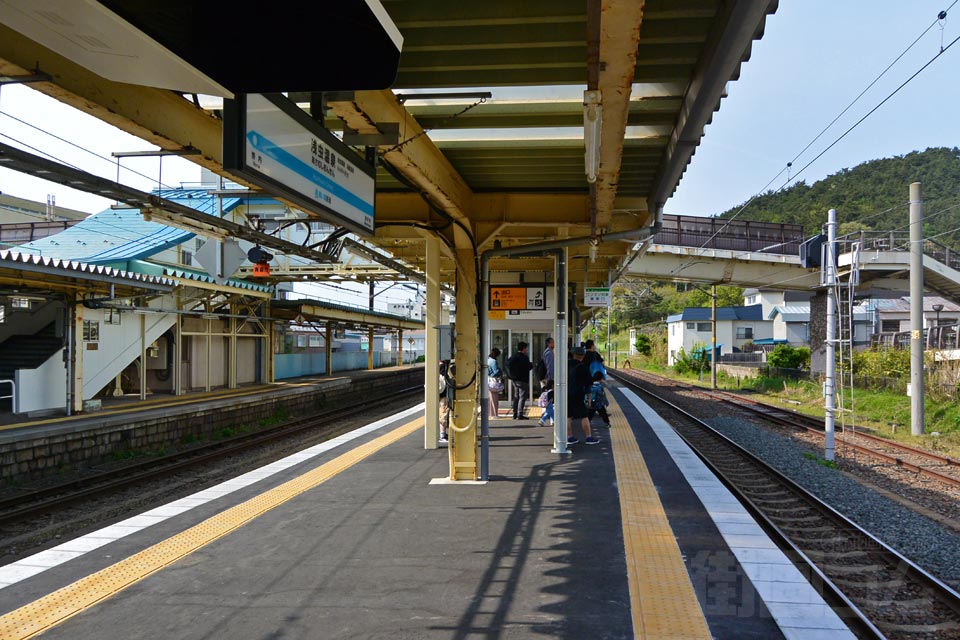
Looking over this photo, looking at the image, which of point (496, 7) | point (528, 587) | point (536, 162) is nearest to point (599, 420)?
point (536, 162)

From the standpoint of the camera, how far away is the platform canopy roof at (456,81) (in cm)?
191

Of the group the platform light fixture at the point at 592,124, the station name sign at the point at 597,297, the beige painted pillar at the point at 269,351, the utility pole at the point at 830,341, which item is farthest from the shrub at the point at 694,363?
the platform light fixture at the point at 592,124

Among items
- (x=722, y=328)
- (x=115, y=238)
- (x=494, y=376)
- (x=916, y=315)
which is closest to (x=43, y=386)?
(x=115, y=238)

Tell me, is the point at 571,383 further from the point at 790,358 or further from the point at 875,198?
the point at 875,198

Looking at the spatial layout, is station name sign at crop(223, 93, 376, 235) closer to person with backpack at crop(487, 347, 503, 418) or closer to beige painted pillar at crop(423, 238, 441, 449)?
beige painted pillar at crop(423, 238, 441, 449)

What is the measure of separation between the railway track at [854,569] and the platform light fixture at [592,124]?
3.43 meters

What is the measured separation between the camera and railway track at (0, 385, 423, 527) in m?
9.39

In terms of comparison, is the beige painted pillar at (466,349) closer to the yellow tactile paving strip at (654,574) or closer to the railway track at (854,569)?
the yellow tactile paving strip at (654,574)

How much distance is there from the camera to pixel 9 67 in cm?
338

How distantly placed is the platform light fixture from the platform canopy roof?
0.07m

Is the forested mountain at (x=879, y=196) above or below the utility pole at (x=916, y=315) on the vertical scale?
above

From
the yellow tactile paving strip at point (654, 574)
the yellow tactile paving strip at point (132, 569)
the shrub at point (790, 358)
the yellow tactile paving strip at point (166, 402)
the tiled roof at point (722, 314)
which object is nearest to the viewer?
the yellow tactile paving strip at point (654, 574)

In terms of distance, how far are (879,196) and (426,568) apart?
57.2m

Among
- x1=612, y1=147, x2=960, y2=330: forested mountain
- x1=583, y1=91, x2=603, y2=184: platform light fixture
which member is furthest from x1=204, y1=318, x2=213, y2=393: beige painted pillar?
x1=612, y1=147, x2=960, y2=330: forested mountain
